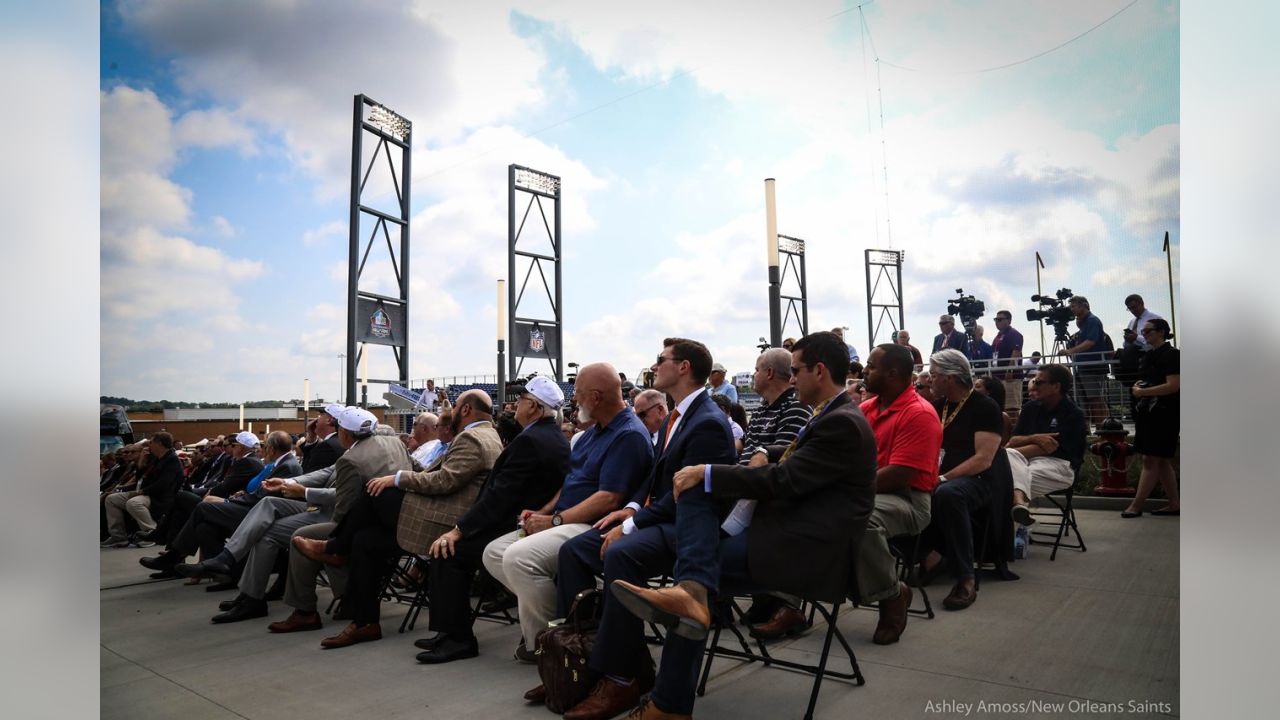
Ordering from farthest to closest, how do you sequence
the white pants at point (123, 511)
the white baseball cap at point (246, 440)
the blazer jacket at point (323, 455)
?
1. the white pants at point (123, 511)
2. the white baseball cap at point (246, 440)
3. the blazer jacket at point (323, 455)

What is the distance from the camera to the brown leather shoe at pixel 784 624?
397 centimetres

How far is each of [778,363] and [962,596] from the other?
1.69 m

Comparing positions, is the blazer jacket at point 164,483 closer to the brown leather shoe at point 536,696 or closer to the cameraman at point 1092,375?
the brown leather shoe at point 536,696

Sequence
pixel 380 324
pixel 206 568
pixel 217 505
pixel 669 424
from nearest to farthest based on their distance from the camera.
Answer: pixel 669 424, pixel 206 568, pixel 217 505, pixel 380 324

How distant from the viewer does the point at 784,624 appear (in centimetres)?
399

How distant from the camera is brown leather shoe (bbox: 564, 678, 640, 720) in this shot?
2.94 m

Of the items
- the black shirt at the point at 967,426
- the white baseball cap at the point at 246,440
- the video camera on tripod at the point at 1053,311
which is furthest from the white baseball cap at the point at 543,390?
the white baseball cap at the point at 246,440

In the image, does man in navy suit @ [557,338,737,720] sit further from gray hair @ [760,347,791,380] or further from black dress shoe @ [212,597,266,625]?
black dress shoe @ [212,597,266,625]

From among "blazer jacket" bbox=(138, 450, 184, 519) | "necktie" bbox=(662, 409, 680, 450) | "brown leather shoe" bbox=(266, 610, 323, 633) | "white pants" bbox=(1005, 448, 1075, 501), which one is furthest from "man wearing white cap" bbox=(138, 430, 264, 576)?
"white pants" bbox=(1005, 448, 1075, 501)

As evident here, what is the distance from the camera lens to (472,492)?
444 cm

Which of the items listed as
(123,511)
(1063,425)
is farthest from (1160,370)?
(123,511)

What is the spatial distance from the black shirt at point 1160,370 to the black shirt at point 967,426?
5.96 ft

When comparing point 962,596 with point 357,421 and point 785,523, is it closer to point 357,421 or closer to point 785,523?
point 785,523
